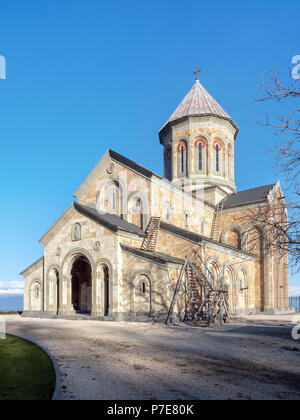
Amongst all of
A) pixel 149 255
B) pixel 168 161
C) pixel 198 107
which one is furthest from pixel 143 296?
pixel 198 107

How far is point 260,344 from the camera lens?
12273 mm

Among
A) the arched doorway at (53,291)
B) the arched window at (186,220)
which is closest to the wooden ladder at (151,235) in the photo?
the arched window at (186,220)

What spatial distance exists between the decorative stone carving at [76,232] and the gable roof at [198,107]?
16766mm

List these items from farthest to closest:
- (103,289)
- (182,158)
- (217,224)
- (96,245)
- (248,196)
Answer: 1. (182,158)
2. (248,196)
3. (217,224)
4. (96,245)
5. (103,289)

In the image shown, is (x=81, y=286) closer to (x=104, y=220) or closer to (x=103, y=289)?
(x=103, y=289)

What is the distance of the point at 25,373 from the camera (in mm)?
7672

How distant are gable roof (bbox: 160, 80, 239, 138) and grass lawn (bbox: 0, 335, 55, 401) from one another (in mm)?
28658

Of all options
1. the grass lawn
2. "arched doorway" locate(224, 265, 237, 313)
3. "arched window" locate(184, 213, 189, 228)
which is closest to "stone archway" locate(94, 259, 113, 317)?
"arched window" locate(184, 213, 189, 228)

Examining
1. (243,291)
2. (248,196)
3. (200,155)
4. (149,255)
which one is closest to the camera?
(149,255)

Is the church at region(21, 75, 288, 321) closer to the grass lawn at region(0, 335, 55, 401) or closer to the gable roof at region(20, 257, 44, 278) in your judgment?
the gable roof at region(20, 257, 44, 278)

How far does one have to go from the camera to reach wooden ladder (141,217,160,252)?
2370 cm

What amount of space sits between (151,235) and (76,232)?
526 cm

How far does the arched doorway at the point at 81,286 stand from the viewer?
27.4 m
